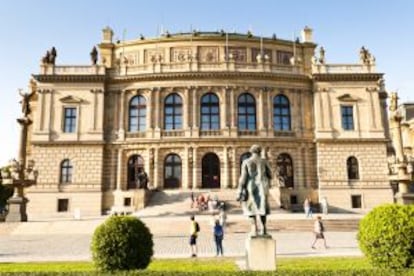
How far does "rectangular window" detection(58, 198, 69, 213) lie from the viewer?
121 ft

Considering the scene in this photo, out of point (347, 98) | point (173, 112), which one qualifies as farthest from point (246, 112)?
point (347, 98)

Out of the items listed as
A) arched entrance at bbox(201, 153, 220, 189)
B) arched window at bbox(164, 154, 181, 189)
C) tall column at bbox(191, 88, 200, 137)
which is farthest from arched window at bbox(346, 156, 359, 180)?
arched window at bbox(164, 154, 181, 189)

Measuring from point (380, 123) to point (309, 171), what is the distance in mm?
8765

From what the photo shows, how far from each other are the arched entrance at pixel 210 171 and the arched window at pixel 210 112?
299 centimetres

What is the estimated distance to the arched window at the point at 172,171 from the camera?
37.9 metres

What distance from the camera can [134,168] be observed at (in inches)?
1531

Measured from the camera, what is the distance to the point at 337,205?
1475 inches

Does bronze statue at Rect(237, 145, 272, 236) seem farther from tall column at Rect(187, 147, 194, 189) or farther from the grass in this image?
tall column at Rect(187, 147, 194, 189)

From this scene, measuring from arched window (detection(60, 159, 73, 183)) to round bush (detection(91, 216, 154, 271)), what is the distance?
28604mm

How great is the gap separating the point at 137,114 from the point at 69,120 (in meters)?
6.83

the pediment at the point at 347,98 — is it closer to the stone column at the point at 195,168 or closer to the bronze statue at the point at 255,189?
the stone column at the point at 195,168

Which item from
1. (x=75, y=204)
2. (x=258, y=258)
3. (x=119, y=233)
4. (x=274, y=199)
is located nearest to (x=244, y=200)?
(x=258, y=258)

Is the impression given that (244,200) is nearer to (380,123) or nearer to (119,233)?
(119,233)

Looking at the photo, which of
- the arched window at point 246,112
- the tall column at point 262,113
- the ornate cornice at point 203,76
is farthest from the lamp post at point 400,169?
the arched window at point 246,112
